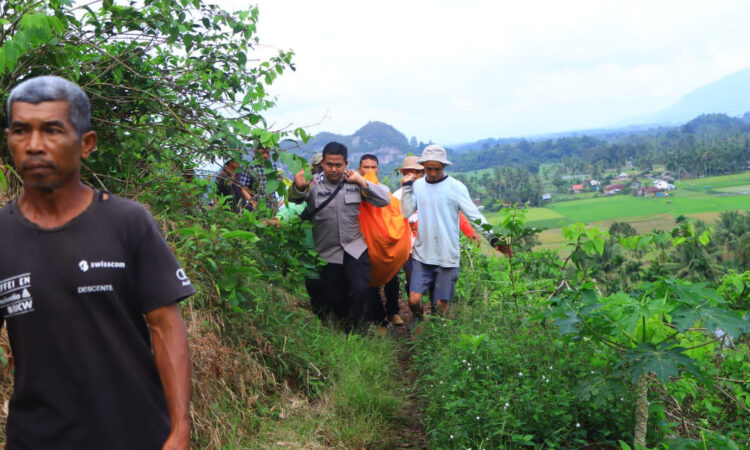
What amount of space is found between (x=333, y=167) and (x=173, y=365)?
4447mm

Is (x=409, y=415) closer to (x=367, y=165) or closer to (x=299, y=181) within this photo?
(x=299, y=181)

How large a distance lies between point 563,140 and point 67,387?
160m

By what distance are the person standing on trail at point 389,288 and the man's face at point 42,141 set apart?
5643mm

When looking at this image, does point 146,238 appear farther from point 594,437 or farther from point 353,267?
point 353,267

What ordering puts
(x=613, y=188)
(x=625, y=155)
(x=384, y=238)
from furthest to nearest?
(x=625, y=155) < (x=613, y=188) < (x=384, y=238)

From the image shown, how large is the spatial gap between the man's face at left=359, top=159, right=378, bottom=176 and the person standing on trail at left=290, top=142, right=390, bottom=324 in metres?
1.09

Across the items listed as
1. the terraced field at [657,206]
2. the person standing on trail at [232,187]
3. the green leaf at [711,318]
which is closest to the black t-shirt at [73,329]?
the green leaf at [711,318]

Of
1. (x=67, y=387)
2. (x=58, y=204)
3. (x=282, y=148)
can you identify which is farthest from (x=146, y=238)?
(x=282, y=148)

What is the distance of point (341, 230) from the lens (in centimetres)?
632

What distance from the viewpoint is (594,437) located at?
151 inches

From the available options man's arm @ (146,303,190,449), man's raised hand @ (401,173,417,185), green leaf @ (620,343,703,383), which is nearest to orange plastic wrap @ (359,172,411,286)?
man's raised hand @ (401,173,417,185)

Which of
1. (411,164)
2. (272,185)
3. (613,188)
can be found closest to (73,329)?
(272,185)

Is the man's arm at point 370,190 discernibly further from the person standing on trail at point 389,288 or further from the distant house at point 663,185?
the distant house at point 663,185

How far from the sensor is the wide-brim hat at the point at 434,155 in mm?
6496
